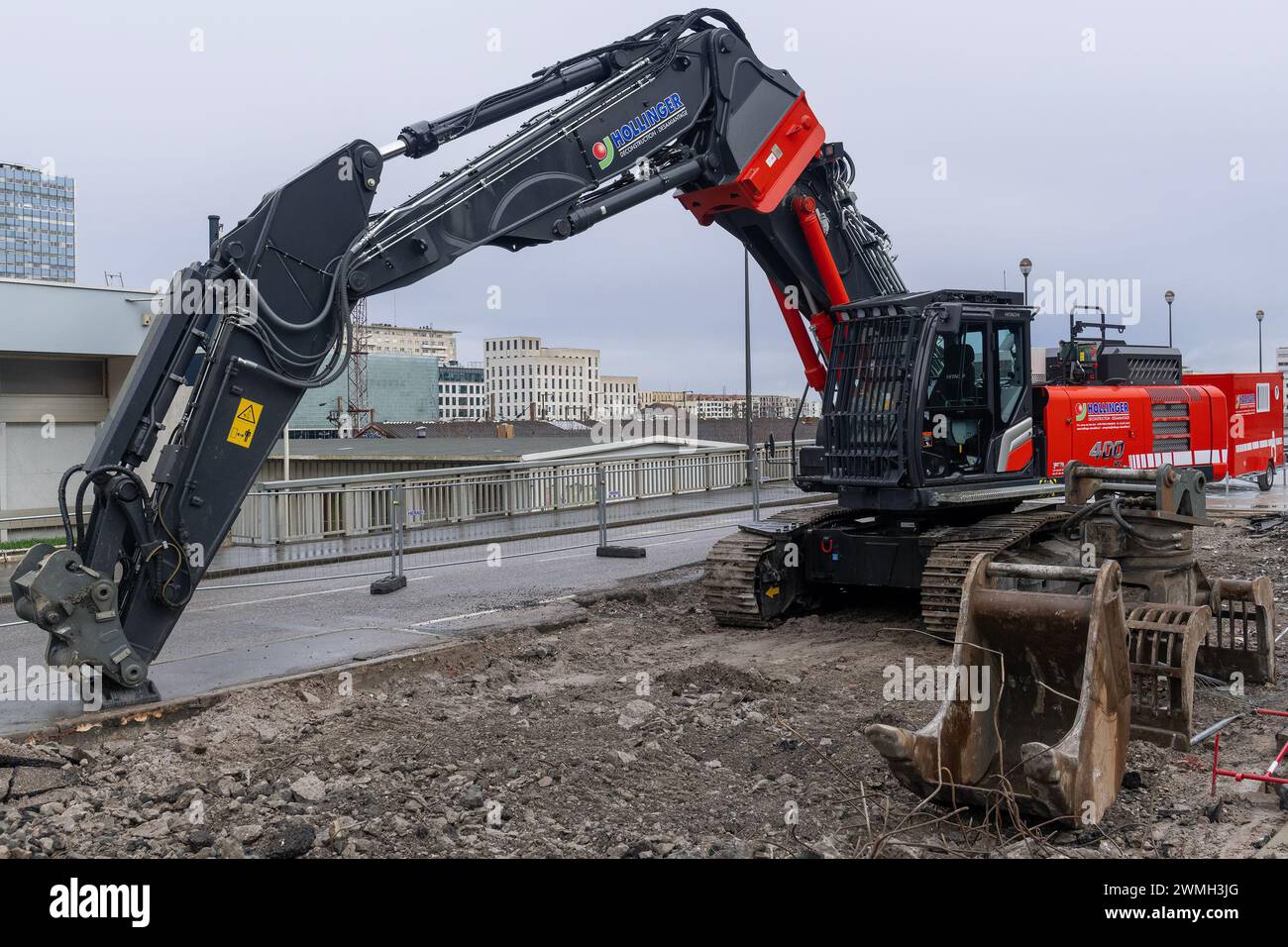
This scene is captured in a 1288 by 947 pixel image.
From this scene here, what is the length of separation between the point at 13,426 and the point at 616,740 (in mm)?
19089

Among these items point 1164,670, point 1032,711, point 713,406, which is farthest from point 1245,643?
point 713,406

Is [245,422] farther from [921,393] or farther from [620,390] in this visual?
[620,390]

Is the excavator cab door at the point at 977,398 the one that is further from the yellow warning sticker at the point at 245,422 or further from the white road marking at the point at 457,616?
the yellow warning sticker at the point at 245,422

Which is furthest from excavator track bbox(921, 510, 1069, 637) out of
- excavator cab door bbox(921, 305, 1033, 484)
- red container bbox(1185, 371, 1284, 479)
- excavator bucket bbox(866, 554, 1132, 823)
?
red container bbox(1185, 371, 1284, 479)

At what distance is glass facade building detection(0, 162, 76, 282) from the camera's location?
57.6m

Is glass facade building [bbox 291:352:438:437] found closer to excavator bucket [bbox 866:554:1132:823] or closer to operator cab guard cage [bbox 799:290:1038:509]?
operator cab guard cage [bbox 799:290:1038:509]

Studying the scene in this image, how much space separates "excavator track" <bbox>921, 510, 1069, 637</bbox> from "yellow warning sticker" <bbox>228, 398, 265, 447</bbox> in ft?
18.4

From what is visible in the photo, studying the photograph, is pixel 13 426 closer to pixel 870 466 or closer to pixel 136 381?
pixel 136 381

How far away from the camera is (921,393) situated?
10.3 meters

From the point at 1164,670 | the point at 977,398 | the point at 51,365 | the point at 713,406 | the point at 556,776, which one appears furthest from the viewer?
the point at 713,406

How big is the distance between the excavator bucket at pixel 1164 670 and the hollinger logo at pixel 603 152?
5.46 metres

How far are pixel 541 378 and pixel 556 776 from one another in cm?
8173

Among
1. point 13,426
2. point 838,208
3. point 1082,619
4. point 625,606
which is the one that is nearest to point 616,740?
point 1082,619

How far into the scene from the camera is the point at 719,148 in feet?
34.5
